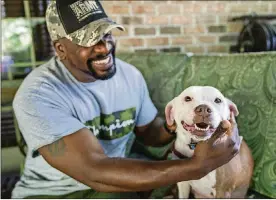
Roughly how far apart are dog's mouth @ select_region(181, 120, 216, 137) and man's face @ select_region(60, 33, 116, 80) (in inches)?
11.7

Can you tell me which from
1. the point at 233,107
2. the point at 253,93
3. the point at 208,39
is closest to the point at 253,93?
the point at 253,93

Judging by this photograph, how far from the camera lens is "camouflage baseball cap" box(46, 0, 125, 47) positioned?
2.76 feet

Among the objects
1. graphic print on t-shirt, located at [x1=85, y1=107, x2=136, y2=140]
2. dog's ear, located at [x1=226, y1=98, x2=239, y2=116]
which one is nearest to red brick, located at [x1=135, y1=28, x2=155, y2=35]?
graphic print on t-shirt, located at [x1=85, y1=107, x2=136, y2=140]

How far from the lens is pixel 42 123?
81cm

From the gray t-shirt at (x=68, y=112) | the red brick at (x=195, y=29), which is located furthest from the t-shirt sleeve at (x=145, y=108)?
the red brick at (x=195, y=29)

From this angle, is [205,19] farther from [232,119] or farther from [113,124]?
[232,119]

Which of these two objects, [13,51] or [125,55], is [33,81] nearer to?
[125,55]

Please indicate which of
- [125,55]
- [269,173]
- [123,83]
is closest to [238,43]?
[125,55]

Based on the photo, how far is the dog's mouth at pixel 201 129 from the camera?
24.2 inches

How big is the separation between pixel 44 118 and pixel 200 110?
409 millimetres

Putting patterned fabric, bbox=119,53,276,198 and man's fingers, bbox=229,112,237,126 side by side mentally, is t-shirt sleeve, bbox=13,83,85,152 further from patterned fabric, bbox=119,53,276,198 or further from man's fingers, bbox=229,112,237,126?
man's fingers, bbox=229,112,237,126

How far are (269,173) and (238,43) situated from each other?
728 millimetres

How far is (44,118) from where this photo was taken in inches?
32.0

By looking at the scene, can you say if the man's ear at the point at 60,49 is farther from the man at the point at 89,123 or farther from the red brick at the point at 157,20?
the red brick at the point at 157,20
